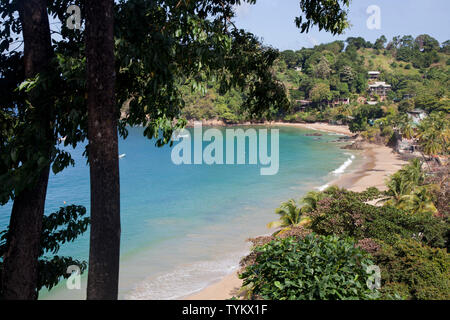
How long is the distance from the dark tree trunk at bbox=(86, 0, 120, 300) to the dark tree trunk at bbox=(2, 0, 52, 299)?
3.08 ft

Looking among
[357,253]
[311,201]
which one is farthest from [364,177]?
[357,253]

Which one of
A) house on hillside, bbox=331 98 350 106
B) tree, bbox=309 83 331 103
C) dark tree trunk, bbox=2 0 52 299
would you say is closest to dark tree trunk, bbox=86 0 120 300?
dark tree trunk, bbox=2 0 52 299

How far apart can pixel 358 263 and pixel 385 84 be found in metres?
103

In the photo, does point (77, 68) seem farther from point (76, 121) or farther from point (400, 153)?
point (400, 153)

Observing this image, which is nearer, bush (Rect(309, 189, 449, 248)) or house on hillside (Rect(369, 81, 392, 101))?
bush (Rect(309, 189, 449, 248))

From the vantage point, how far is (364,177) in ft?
123

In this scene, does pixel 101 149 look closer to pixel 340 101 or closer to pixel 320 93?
pixel 320 93

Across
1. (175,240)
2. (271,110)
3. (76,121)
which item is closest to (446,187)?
(175,240)

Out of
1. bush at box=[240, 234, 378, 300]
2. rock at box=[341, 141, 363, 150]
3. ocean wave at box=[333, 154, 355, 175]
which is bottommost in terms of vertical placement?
bush at box=[240, 234, 378, 300]

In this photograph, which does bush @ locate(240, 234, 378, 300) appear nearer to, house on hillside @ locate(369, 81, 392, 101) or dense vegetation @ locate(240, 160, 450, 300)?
dense vegetation @ locate(240, 160, 450, 300)

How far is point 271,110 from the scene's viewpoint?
5746mm

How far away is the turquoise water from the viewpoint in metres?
17.4

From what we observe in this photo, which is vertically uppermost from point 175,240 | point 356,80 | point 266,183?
point 356,80

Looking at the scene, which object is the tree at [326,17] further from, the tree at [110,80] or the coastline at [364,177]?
the coastline at [364,177]
